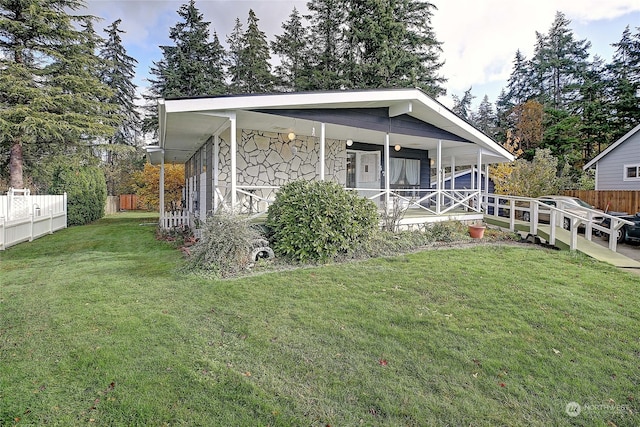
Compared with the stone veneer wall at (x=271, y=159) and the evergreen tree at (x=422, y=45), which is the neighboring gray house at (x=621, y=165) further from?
the stone veneer wall at (x=271, y=159)

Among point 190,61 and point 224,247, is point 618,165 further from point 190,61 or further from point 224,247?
point 190,61

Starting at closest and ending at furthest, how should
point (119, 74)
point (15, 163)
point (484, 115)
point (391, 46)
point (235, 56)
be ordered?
point (15, 163)
point (391, 46)
point (235, 56)
point (119, 74)
point (484, 115)

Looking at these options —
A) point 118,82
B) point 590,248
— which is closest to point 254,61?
point 118,82

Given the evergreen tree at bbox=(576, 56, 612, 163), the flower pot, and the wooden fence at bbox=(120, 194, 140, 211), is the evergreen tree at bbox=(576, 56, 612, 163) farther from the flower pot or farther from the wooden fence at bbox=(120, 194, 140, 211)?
the wooden fence at bbox=(120, 194, 140, 211)

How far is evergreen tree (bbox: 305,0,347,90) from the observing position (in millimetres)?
22275

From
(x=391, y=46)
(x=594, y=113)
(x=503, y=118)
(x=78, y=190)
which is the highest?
(x=391, y=46)

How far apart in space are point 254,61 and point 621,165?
877 inches

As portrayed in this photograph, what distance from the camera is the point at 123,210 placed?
2745 cm

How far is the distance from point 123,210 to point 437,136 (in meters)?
25.7

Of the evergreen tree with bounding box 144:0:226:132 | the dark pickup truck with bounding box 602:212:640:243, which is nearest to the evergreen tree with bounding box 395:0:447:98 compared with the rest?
the evergreen tree with bounding box 144:0:226:132

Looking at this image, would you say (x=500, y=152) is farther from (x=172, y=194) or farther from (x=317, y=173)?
(x=172, y=194)

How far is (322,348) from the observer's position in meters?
3.43

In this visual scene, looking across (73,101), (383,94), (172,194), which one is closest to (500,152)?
(383,94)

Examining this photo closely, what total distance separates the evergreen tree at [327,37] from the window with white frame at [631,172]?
51.1 ft
